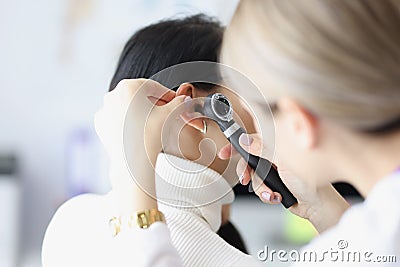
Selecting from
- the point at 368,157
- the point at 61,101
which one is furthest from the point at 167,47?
the point at 61,101

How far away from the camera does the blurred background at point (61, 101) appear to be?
98.4 inches

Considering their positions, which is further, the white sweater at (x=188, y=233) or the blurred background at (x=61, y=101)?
the blurred background at (x=61, y=101)

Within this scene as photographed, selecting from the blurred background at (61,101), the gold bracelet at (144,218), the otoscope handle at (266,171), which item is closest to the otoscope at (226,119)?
the otoscope handle at (266,171)

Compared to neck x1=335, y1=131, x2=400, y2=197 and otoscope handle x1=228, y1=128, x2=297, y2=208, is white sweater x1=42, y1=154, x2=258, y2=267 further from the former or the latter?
neck x1=335, y1=131, x2=400, y2=197

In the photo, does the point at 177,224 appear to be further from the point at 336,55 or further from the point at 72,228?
the point at 336,55

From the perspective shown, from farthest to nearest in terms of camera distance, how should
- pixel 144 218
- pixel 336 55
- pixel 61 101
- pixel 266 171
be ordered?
1. pixel 61 101
2. pixel 266 171
3. pixel 144 218
4. pixel 336 55

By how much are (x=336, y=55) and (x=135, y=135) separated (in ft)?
0.79

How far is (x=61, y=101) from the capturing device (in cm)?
254

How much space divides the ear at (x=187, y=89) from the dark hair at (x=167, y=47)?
139 mm

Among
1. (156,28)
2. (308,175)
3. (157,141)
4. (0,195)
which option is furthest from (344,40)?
(0,195)

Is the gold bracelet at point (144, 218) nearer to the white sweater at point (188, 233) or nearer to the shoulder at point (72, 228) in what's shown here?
the white sweater at point (188, 233)

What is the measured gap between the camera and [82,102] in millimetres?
2545

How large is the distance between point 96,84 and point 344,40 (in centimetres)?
207

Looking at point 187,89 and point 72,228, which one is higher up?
point 187,89
